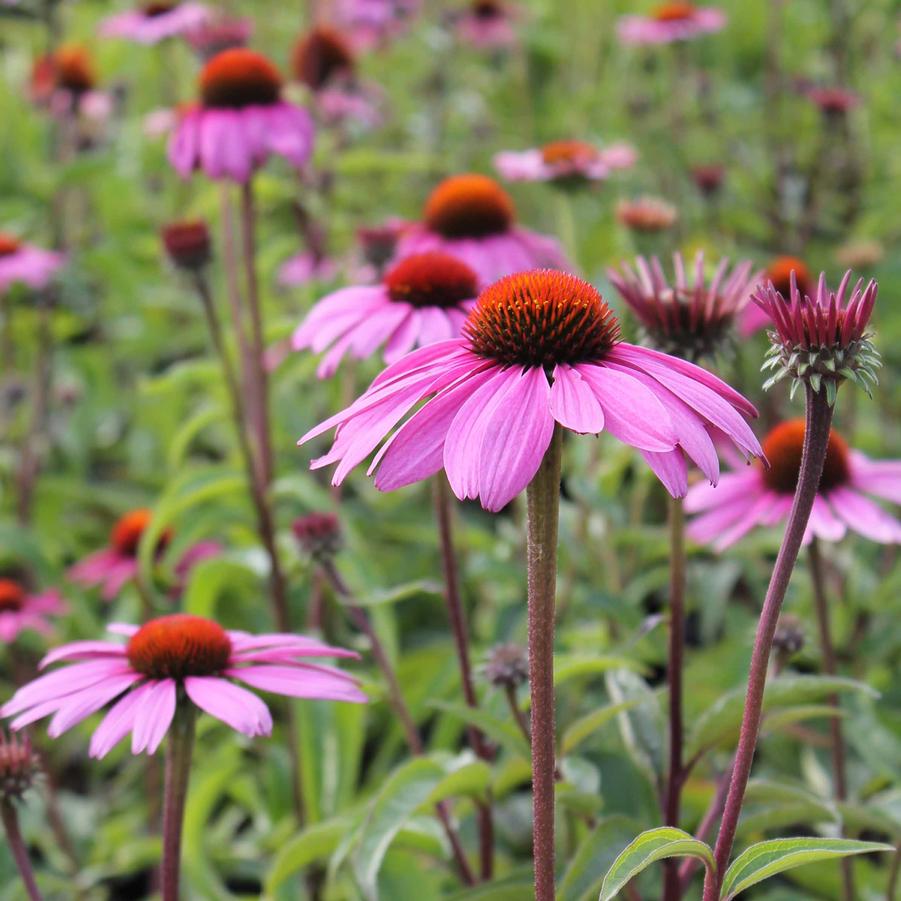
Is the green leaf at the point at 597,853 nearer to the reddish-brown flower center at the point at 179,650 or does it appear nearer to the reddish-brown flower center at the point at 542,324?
the reddish-brown flower center at the point at 179,650

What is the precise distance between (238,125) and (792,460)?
977 mm

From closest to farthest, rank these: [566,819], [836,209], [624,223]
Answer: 1. [566,819]
2. [624,223]
3. [836,209]

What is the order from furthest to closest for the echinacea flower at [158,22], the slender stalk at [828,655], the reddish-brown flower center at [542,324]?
the echinacea flower at [158,22] → the slender stalk at [828,655] → the reddish-brown flower center at [542,324]

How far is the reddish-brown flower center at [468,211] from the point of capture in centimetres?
170

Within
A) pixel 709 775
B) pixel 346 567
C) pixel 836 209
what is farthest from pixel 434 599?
pixel 836 209

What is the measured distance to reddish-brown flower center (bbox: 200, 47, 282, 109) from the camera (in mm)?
1848

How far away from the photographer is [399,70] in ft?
15.0

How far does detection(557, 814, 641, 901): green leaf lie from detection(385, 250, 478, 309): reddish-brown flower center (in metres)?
0.54

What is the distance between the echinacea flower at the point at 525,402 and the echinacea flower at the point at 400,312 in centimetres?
37

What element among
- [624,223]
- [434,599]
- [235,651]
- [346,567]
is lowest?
[434,599]

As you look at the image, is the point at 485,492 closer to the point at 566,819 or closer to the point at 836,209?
the point at 566,819

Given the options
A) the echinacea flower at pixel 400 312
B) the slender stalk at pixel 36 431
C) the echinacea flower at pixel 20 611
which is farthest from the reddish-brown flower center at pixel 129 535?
the echinacea flower at pixel 400 312

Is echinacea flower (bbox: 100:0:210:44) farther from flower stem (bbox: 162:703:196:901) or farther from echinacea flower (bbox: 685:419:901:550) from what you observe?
flower stem (bbox: 162:703:196:901)

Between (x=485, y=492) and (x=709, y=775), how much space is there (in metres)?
0.81
